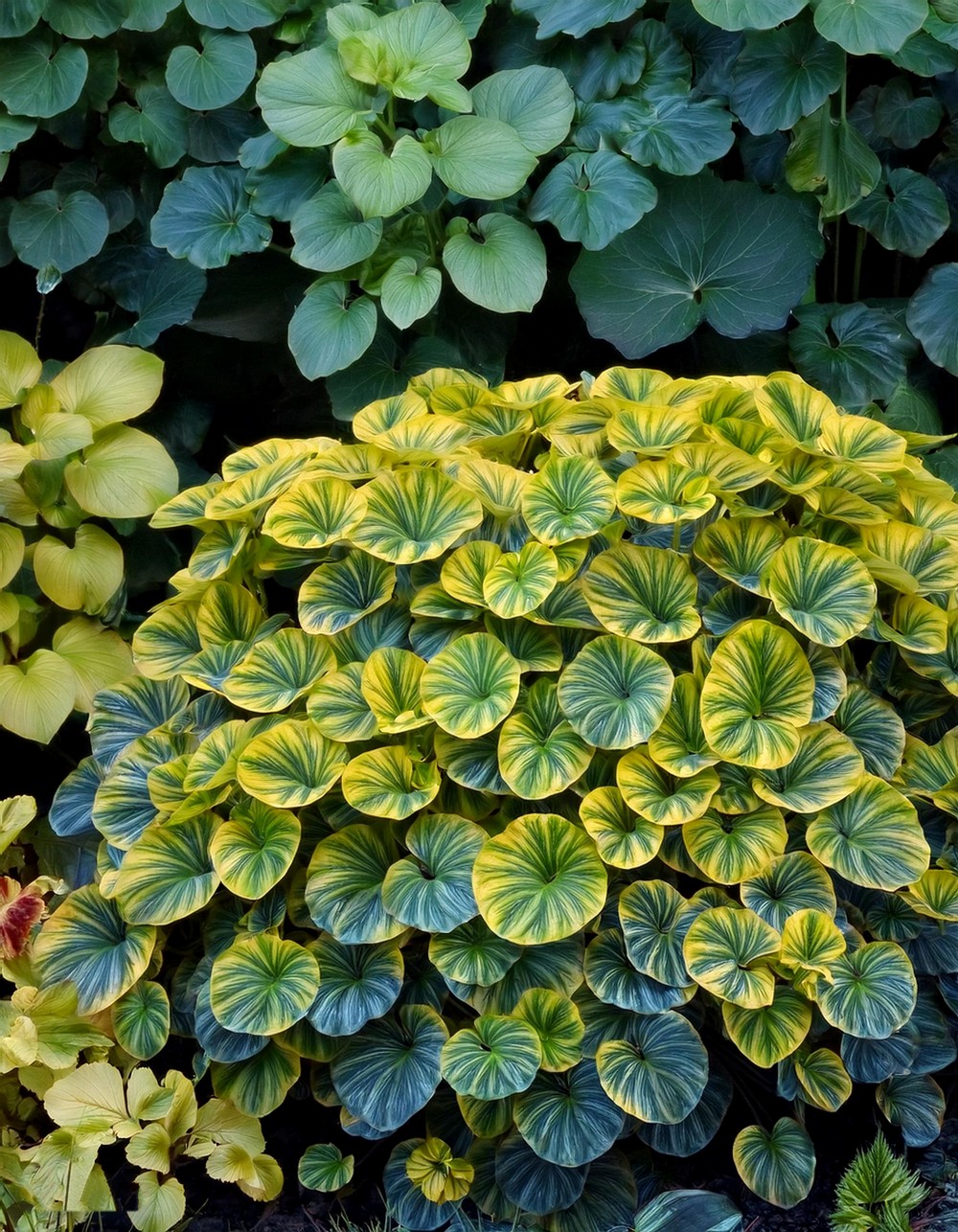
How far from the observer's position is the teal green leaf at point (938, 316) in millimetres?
2189

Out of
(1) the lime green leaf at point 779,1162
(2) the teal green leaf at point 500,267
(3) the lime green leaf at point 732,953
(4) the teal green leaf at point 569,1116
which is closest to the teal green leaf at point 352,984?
(4) the teal green leaf at point 569,1116

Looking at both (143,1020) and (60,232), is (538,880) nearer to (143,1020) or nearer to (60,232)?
(143,1020)

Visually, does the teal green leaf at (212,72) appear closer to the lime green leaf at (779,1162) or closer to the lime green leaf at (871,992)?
the lime green leaf at (871,992)

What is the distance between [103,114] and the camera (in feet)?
7.97

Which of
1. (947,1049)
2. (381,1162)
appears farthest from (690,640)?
(381,1162)

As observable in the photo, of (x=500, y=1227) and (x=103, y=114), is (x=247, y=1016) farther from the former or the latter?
(x=103, y=114)

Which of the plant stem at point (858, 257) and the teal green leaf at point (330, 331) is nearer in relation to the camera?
the teal green leaf at point (330, 331)

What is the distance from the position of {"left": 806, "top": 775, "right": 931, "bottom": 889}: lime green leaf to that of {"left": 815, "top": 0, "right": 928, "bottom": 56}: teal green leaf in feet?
4.05

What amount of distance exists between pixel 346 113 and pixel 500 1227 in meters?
1.74

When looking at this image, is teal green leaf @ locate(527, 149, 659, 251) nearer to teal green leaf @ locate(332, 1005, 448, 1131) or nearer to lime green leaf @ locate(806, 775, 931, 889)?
lime green leaf @ locate(806, 775, 931, 889)

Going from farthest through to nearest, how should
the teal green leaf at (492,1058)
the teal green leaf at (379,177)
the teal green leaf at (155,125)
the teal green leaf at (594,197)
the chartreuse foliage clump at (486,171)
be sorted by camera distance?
the teal green leaf at (155,125), the teal green leaf at (594,197), the chartreuse foliage clump at (486,171), the teal green leaf at (379,177), the teal green leaf at (492,1058)

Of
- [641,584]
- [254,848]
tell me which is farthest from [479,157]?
[254,848]

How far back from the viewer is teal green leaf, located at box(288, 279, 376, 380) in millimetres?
1984

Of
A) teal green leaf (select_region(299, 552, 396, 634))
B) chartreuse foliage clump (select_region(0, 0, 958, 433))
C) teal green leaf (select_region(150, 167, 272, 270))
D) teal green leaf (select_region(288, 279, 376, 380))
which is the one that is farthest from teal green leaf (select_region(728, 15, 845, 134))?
teal green leaf (select_region(299, 552, 396, 634))
